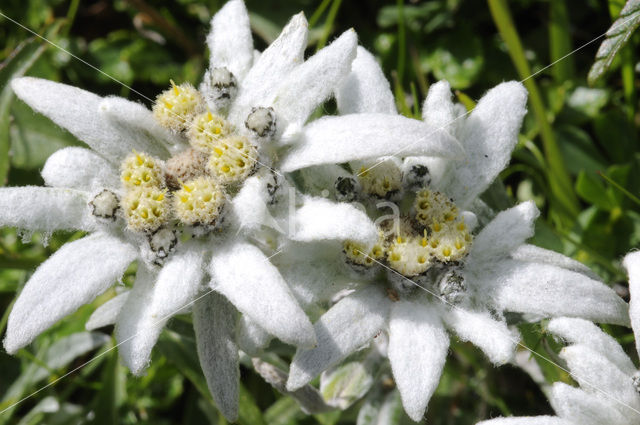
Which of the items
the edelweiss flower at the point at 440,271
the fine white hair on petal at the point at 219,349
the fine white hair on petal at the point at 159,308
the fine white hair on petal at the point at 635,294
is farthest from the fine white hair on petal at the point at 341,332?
the fine white hair on petal at the point at 635,294

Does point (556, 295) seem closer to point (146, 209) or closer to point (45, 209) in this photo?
point (146, 209)

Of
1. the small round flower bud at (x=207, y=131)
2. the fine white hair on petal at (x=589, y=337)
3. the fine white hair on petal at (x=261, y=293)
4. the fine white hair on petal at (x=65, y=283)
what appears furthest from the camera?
the small round flower bud at (x=207, y=131)

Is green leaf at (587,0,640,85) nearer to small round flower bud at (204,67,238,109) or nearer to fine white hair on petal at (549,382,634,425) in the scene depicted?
fine white hair on petal at (549,382,634,425)

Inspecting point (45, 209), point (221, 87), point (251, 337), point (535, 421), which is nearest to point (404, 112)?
point (221, 87)

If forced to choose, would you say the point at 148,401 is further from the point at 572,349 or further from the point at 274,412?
the point at 572,349

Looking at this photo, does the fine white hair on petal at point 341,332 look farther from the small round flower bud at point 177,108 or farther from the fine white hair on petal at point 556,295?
the small round flower bud at point 177,108

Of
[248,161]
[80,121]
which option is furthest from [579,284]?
[80,121]

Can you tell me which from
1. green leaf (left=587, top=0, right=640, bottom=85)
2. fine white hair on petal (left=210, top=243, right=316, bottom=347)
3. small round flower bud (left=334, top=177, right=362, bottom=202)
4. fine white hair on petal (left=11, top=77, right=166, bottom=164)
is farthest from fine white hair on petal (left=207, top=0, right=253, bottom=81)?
green leaf (left=587, top=0, right=640, bottom=85)
